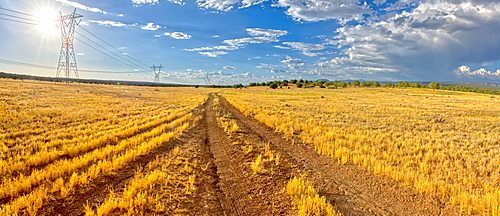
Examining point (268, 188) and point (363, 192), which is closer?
point (363, 192)

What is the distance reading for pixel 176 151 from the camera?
9.99 meters

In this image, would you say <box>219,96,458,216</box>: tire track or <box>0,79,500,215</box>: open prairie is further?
<box>219,96,458,216</box>: tire track

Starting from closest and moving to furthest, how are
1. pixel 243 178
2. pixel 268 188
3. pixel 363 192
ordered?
1. pixel 363 192
2. pixel 268 188
3. pixel 243 178

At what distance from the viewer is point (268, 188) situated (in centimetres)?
690

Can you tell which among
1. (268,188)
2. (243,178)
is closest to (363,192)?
(268,188)

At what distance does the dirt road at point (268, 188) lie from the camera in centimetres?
565

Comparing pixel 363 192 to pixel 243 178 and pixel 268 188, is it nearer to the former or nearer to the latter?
pixel 268 188

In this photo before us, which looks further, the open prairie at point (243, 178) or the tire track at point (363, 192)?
the tire track at point (363, 192)

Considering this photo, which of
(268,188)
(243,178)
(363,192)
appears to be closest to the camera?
(363,192)

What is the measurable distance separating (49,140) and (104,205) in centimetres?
929

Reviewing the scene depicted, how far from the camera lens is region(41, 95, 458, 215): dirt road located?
18.5 feet

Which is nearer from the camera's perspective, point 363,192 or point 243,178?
point 363,192

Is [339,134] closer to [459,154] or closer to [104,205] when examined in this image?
[459,154]

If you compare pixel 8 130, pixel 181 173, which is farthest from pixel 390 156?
pixel 8 130
